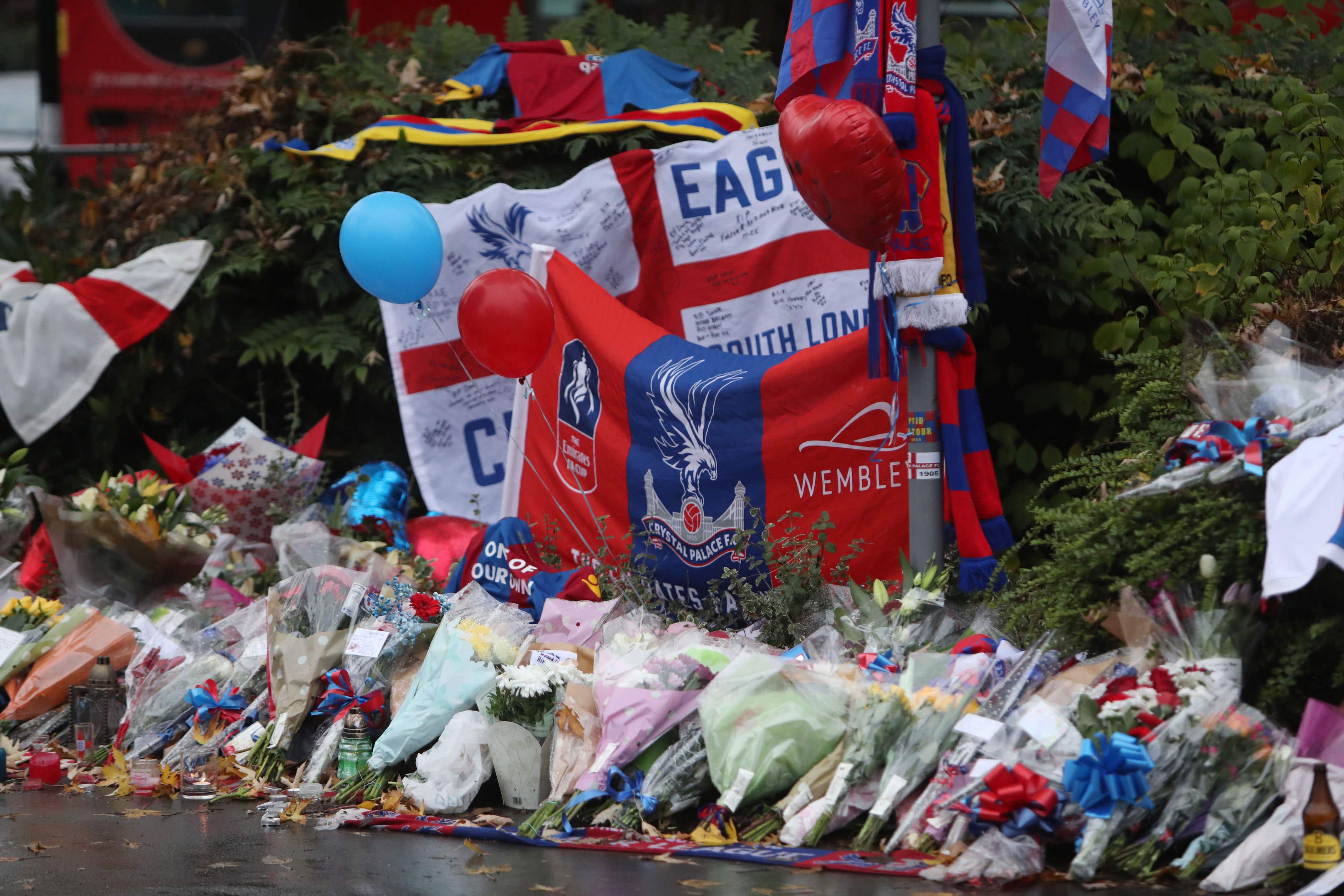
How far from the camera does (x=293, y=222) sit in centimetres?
799

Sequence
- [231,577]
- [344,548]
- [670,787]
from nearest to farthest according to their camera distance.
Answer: [670,787] → [344,548] → [231,577]

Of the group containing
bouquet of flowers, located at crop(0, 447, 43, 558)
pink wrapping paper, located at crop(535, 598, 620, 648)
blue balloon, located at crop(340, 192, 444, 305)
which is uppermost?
blue balloon, located at crop(340, 192, 444, 305)

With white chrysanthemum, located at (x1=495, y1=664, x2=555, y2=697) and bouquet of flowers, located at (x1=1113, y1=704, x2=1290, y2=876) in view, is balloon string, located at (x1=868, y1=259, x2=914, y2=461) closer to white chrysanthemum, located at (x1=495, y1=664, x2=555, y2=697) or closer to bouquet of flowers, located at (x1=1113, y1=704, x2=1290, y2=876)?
white chrysanthemum, located at (x1=495, y1=664, x2=555, y2=697)

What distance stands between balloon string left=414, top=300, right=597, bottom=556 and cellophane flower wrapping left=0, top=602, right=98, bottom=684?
2.01 metres

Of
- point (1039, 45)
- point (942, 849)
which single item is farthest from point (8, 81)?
point (942, 849)

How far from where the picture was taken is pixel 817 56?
5148mm

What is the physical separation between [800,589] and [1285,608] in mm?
1705

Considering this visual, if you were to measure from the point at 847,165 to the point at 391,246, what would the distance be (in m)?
2.12

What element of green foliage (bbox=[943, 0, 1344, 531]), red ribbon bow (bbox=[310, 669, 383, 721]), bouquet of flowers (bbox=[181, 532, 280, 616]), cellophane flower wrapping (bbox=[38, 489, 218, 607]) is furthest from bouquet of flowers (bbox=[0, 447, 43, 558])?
green foliage (bbox=[943, 0, 1344, 531])

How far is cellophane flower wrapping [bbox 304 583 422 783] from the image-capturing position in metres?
5.12

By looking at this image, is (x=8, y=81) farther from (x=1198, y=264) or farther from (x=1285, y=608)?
(x=1285, y=608)

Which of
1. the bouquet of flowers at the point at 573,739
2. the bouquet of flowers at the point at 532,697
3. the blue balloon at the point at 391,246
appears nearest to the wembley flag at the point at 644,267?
the blue balloon at the point at 391,246

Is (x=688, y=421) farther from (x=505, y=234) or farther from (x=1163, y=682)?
(x=1163, y=682)

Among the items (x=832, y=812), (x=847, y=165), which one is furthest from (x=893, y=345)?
(x=832, y=812)
